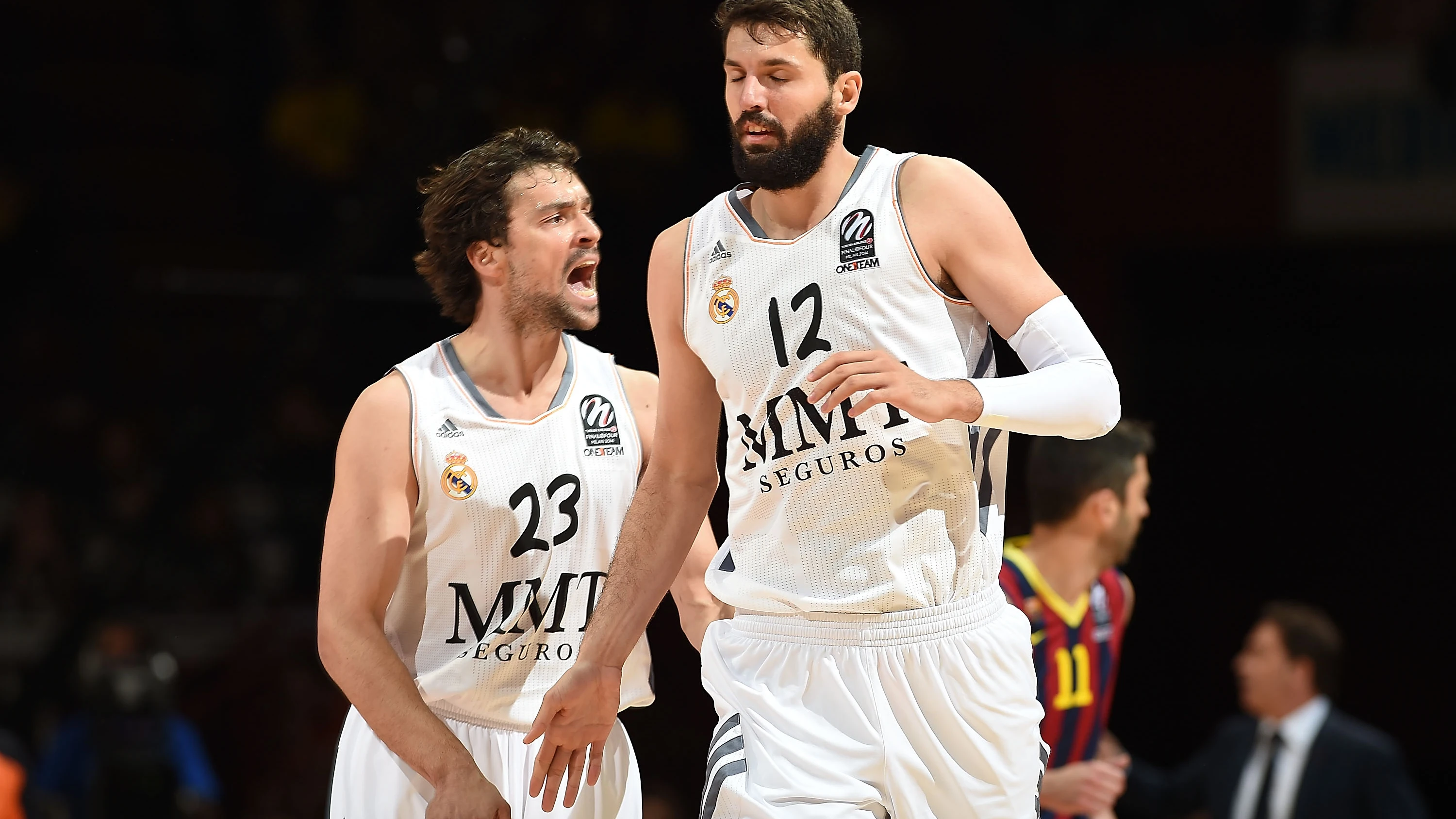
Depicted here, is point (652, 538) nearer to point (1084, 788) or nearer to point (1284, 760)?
point (1084, 788)

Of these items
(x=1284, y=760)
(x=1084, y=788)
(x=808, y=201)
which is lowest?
(x=1284, y=760)

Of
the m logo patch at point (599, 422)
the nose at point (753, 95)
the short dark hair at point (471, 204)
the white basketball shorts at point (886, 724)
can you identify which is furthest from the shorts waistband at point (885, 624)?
the short dark hair at point (471, 204)

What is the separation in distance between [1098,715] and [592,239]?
2246mm

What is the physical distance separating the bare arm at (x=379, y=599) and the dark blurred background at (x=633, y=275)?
3.62 m

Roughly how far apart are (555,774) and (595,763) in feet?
0.41

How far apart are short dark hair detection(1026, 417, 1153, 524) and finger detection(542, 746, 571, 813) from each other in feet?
6.63

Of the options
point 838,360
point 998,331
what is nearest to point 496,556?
point 838,360

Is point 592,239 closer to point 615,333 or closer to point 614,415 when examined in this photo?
point 614,415

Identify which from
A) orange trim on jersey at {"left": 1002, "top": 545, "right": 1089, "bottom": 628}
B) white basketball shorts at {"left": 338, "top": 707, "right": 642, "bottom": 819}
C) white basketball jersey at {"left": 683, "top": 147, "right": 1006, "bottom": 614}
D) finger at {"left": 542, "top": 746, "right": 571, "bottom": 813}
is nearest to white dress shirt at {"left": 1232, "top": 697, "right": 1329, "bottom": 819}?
orange trim on jersey at {"left": 1002, "top": 545, "right": 1089, "bottom": 628}

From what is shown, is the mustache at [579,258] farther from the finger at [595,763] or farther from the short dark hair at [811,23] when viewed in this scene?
the finger at [595,763]

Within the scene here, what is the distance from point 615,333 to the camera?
826cm

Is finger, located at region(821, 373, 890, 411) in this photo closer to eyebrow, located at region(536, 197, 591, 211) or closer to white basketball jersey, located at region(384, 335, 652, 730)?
white basketball jersey, located at region(384, 335, 652, 730)

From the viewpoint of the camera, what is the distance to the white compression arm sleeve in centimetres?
297

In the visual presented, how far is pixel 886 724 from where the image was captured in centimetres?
317
